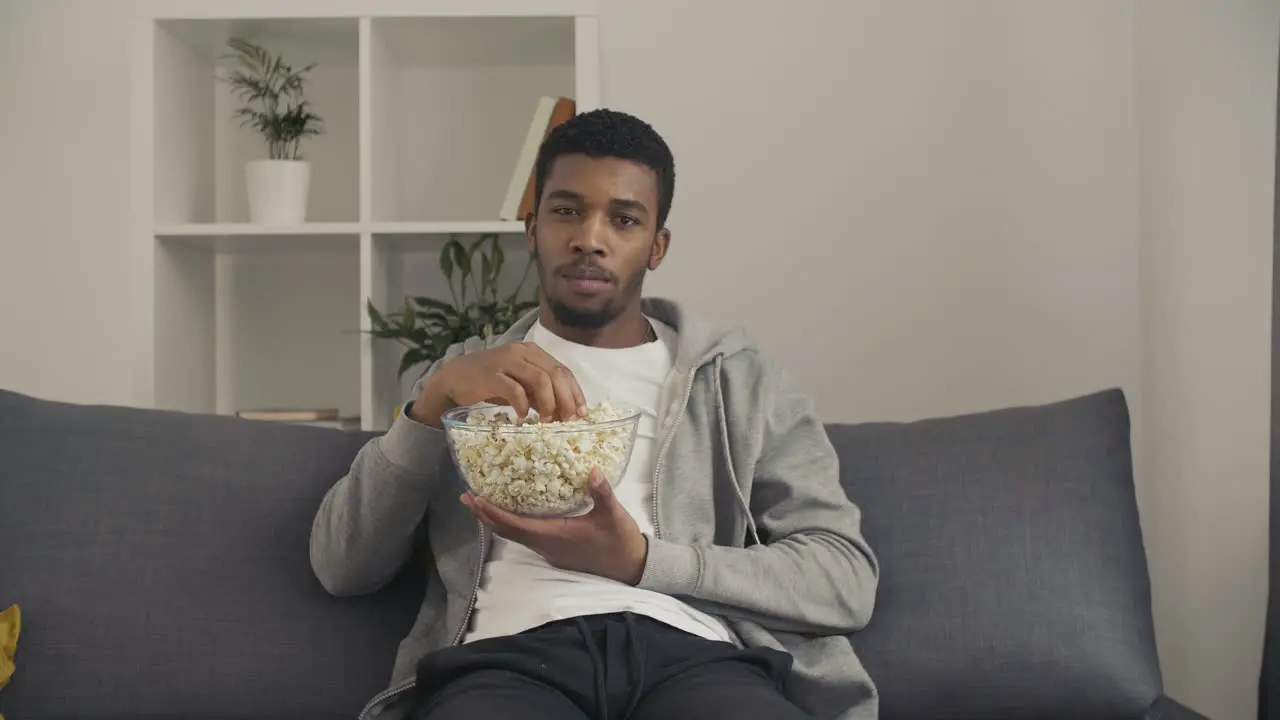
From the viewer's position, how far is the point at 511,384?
130cm

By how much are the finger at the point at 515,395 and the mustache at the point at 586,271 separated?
0.28 meters

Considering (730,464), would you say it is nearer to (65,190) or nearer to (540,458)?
(540,458)

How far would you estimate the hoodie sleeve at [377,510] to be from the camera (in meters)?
1.42

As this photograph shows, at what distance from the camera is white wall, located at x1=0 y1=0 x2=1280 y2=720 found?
231 cm

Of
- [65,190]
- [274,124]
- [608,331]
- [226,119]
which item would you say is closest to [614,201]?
[608,331]

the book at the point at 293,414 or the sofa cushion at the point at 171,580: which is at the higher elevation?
the book at the point at 293,414

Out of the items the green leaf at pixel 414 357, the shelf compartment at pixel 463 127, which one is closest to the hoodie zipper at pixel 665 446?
the green leaf at pixel 414 357

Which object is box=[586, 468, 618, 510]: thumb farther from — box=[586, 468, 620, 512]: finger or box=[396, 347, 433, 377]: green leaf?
box=[396, 347, 433, 377]: green leaf

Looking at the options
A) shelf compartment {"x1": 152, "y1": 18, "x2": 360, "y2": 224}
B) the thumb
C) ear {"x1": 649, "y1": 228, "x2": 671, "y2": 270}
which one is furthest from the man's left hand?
shelf compartment {"x1": 152, "y1": 18, "x2": 360, "y2": 224}

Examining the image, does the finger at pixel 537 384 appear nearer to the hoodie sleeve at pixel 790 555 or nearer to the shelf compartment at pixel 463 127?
the hoodie sleeve at pixel 790 555

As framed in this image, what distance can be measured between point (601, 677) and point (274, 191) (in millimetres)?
1267

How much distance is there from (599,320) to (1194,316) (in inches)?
42.2

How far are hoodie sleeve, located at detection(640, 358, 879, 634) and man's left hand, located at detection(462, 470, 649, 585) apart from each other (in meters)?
0.03

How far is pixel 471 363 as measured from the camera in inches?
53.2
